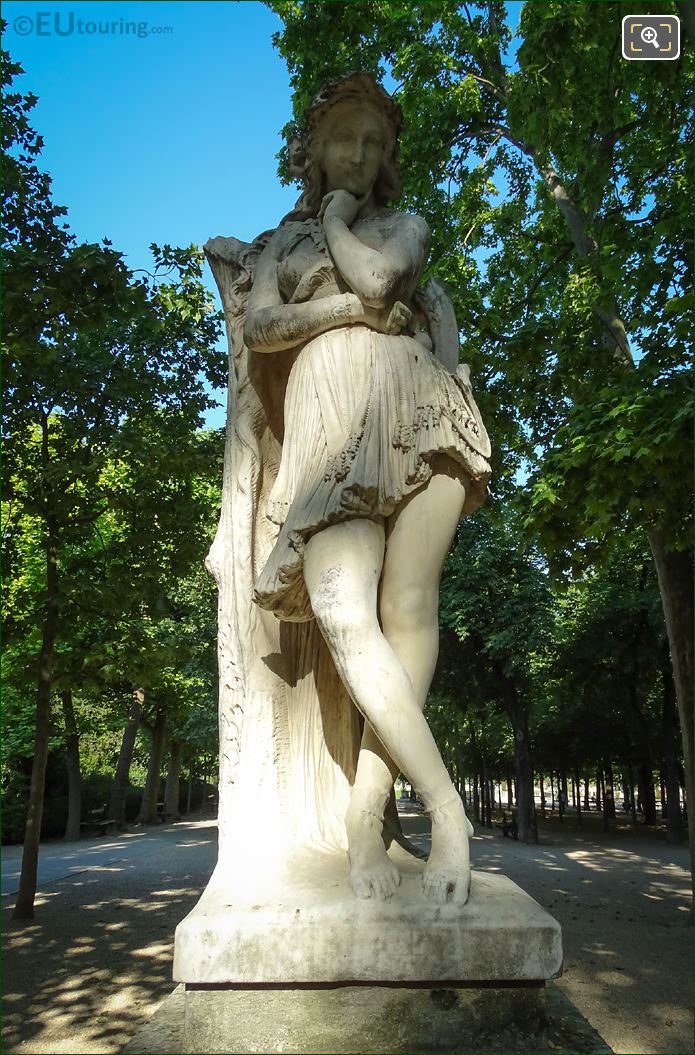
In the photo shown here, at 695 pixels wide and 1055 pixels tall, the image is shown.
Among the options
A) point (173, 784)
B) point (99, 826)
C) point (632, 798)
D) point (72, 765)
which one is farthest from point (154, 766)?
point (632, 798)

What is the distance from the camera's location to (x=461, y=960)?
189 cm

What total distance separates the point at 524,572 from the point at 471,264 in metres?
10.8

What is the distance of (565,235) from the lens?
489 inches

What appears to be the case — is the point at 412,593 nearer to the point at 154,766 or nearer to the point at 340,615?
the point at 340,615

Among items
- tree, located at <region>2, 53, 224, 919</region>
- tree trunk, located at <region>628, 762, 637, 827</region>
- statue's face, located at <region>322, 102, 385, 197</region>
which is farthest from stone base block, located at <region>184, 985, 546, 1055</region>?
tree trunk, located at <region>628, 762, 637, 827</region>

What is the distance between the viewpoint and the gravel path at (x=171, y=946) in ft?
19.9

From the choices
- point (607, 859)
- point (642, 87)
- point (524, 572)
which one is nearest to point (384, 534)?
point (642, 87)

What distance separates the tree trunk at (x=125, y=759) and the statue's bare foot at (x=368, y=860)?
19.8 m

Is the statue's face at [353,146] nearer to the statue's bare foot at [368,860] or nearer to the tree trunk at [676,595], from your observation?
the statue's bare foot at [368,860]

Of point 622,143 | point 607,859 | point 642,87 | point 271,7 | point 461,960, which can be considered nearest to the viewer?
point 461,960

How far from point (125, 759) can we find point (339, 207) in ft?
75.2

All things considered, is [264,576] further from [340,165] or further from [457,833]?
[340,165]

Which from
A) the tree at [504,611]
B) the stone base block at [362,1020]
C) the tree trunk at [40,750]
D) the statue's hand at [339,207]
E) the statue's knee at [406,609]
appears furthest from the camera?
the tree at [504,611]

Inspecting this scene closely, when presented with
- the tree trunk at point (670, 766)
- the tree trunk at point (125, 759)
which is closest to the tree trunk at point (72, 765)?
the tree trunk at point (125, 759)
